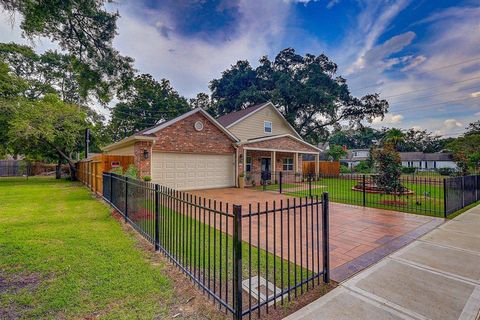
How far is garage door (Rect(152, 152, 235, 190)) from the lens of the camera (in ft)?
42.0

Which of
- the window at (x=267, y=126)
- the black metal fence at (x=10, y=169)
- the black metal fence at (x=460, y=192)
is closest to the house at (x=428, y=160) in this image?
the window at (x=267, y=126)

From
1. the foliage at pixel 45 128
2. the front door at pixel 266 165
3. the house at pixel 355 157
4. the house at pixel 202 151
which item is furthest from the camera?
the house at pixel 355 157

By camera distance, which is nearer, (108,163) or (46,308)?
(46,308)

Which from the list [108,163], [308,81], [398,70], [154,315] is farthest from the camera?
[308,81]

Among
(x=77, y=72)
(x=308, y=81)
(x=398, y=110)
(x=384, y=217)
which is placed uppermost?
(x=308, y=81)

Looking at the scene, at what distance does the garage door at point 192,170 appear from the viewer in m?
12.8

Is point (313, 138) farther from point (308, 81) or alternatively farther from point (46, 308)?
point (46, 308)

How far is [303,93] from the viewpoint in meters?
25.3

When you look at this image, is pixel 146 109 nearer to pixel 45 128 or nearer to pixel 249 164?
pixel 45 128

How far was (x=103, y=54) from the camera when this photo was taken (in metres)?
5.87

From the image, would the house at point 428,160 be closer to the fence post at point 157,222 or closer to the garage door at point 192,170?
the garage door at point 192,170

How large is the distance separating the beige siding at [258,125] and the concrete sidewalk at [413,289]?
1486 centimetres

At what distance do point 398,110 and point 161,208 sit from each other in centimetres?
3333

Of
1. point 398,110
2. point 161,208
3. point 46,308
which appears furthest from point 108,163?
point 398,110
